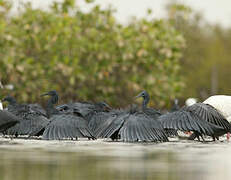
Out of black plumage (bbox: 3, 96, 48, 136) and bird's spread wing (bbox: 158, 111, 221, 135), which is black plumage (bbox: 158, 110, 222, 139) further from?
black plumage (bbox: 3, 96, 48, 136)

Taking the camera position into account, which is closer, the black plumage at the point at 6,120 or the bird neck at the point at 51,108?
the black plumage at the point at 6,120

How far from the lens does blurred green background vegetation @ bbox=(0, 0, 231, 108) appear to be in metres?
25.1

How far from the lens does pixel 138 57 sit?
26.8 meters

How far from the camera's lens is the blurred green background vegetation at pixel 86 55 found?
2514 centimetres

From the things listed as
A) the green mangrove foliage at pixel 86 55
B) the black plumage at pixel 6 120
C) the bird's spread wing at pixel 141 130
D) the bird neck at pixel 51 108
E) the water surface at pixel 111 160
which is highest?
the green mangrove foliage at pixel 86 55

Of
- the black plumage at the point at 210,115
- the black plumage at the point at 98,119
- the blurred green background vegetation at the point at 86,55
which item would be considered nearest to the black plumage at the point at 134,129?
the black plumage at the point at 98,119

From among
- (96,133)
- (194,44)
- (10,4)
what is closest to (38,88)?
(10,4)

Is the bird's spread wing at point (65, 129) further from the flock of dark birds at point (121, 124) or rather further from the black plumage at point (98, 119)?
the black plumage at point (98, 119)

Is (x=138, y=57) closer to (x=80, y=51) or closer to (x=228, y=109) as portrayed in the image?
(x=80, y=51)

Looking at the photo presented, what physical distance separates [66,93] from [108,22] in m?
3.54

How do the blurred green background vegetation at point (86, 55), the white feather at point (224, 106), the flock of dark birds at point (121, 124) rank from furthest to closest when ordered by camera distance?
the blurred green background vegetation at point (86, 55)
the white feather at point (224, 106)
the flock of dark birds at point (121, 124)

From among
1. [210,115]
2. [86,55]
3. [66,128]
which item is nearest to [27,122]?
[66,128]

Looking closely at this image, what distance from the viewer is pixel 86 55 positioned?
26.4m

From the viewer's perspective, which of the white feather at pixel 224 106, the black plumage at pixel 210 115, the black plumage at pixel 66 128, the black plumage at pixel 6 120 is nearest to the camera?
the black plumage at pixel 6 120
